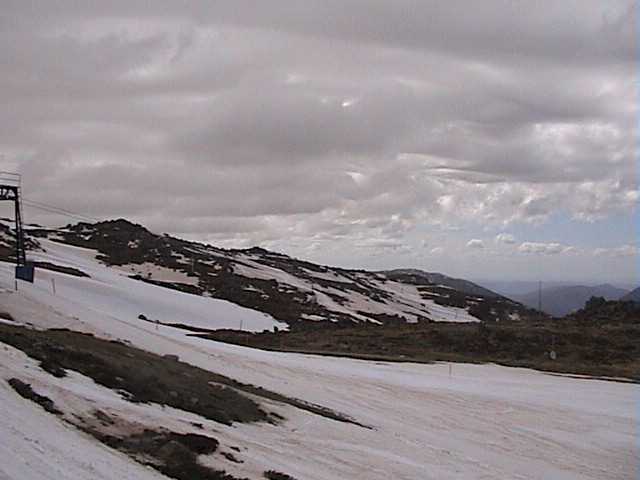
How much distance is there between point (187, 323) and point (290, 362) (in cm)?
3122

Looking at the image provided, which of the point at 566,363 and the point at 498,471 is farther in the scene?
the point at 566,363

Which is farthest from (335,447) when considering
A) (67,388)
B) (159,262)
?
(159,262)

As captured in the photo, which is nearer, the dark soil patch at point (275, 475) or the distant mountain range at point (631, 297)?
the dark soil patch at point (275, 475)

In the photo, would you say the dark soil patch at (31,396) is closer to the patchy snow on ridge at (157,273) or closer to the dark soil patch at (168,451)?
the dark soil patch at (168,451)

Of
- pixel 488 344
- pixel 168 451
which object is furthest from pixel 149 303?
pixel 168 451

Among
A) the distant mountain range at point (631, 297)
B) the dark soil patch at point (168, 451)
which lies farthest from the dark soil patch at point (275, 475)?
the distant mountain range at point (631, 297)

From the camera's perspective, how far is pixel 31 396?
742 inches

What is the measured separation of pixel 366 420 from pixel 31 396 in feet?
50.5

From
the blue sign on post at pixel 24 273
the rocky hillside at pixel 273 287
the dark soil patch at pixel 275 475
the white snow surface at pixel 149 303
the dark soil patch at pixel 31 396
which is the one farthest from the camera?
the rocky hillside at pixel 273 287

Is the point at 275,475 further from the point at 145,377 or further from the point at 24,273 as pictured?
the point at 24,273

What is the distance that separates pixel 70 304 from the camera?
137 ft

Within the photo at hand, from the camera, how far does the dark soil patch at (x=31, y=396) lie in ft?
60.7

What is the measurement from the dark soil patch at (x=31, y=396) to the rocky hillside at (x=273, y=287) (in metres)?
66.8

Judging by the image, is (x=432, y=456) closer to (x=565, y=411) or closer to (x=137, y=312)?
(x=565, y=411)
